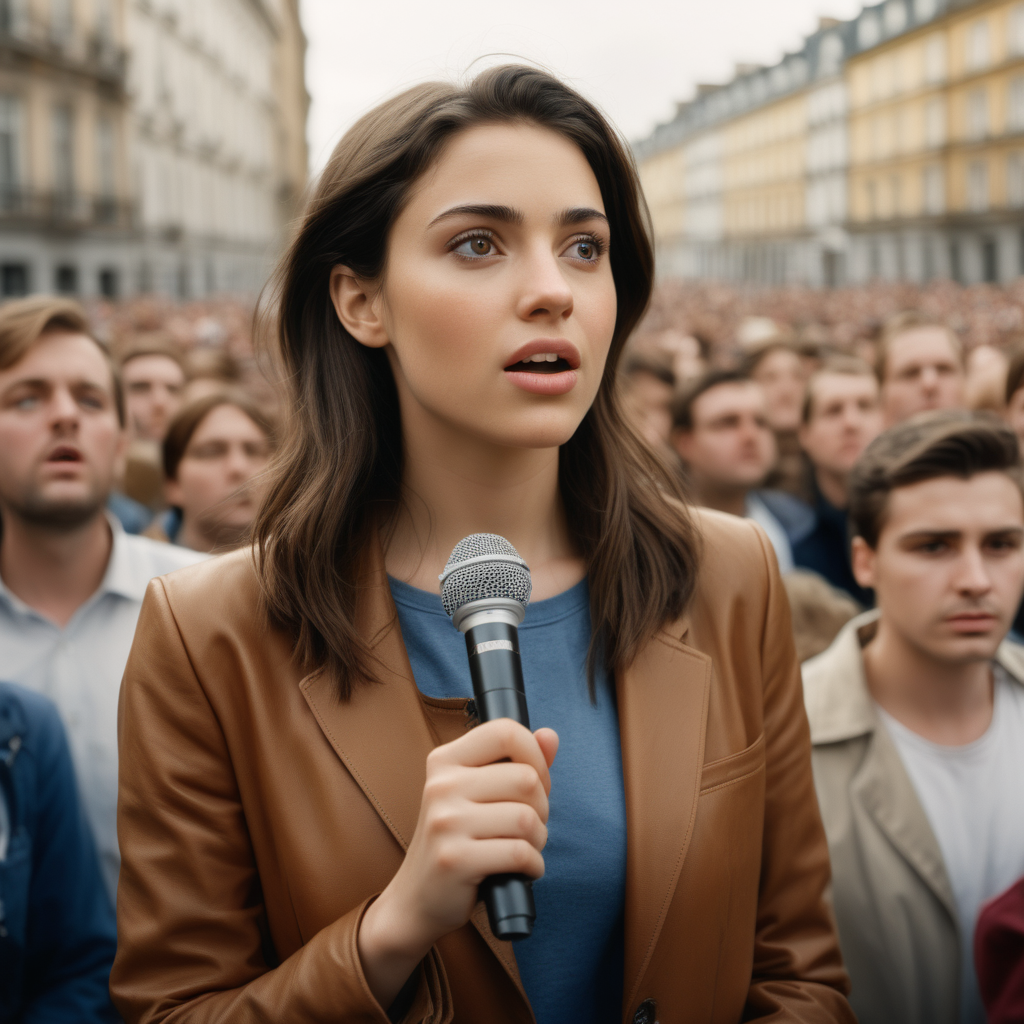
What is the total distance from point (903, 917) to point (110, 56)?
4473cm

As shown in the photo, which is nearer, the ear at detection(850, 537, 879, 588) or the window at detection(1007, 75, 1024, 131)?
the ear at detection(850, 537, 879, 588)

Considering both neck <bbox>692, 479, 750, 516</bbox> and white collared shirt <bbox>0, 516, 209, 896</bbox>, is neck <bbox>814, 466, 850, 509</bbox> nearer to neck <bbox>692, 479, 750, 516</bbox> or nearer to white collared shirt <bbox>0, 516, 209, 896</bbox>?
neck <bbox>692, 479, 750, 516</bbox>

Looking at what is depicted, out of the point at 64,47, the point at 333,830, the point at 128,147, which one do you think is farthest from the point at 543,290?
the point at 128,147

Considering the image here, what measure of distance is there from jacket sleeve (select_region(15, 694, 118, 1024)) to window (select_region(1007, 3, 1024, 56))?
5775cm

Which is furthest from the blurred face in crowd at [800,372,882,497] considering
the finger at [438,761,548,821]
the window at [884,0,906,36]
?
the window at [884,0,906,36]

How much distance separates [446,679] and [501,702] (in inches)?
18.5

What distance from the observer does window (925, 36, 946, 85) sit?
57.7 meters

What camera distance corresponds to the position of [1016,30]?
50812 millimetres

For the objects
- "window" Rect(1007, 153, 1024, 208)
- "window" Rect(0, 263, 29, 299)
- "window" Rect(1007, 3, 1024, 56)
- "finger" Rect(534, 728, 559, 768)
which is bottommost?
"finger" Rect(534, 728, 559, 768)

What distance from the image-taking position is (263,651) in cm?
178

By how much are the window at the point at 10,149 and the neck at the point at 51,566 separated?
123 ft

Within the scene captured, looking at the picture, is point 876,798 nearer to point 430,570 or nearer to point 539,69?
point 430,570

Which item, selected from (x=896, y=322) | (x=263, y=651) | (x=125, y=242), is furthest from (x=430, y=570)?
(x=125, y=242)

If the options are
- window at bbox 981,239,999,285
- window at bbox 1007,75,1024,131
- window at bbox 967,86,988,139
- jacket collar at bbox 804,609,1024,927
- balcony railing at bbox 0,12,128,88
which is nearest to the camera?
jacket collar at bbox 804,609,1024,927
